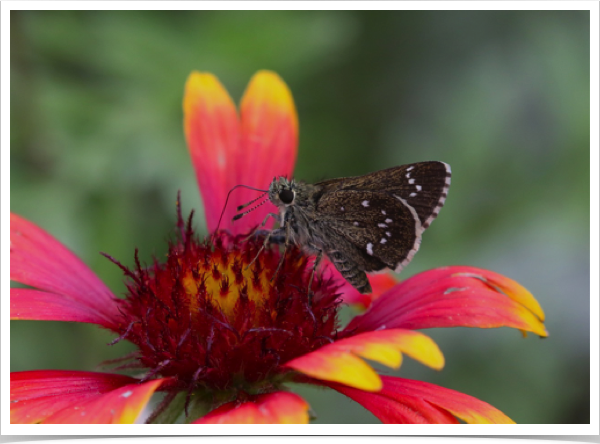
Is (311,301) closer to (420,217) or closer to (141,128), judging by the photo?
(420,217)

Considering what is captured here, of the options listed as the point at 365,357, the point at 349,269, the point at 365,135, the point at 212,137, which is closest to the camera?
the point at 365,357

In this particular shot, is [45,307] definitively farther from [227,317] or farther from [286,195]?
[286,195]

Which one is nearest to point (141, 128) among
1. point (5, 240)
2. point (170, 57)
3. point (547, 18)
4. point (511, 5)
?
point (170, 57)

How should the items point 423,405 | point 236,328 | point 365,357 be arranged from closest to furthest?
point 365,357, point 423,405, point 236,328

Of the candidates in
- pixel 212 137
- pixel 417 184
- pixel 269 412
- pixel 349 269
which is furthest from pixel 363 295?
pixel 269 412

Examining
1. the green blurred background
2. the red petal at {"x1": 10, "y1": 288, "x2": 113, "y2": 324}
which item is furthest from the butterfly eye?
the green blurred background

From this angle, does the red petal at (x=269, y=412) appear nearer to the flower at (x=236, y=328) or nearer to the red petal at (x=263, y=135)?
the flower at (x=236, y=328)

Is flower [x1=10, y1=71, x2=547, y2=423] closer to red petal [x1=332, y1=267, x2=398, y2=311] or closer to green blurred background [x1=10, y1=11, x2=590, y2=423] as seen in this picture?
red petal [x1=332, y1=267, x2=398, y2=311]

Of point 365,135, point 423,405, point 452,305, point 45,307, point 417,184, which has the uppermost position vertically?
point 365,135

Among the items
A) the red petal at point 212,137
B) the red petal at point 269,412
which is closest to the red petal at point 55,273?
the red petal at point 212,137
